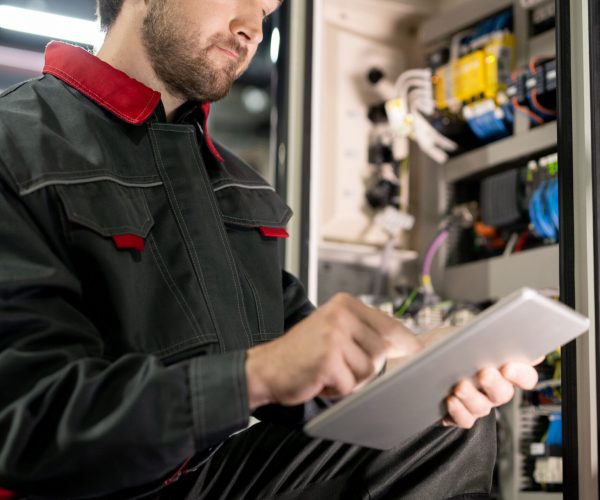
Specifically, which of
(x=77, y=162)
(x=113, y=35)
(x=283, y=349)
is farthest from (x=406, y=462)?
(x=113, y=35)

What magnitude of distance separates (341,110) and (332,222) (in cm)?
41

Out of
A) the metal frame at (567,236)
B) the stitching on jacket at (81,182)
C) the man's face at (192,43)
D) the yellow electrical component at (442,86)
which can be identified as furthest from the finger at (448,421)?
the yellow electrical component at (442,86)

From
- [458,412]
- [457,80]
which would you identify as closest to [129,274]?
[458,412]

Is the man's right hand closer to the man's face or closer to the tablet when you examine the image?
the tablet

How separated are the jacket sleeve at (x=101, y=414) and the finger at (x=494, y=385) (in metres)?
0.33

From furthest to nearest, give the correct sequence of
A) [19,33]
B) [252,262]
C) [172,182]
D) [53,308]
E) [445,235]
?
1. [445,235]
2. [19,33]
3. [252,262]
4. [172,182]
5. [53,308]

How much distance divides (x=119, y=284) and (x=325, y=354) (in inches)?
16.1

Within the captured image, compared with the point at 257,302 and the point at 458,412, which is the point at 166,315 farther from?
the point at 458,412

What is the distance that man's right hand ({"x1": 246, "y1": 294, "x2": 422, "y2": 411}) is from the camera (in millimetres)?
943

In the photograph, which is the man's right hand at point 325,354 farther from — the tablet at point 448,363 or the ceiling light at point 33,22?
the ceiling light at point 33,22

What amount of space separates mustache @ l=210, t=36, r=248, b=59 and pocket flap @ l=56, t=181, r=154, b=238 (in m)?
0.37

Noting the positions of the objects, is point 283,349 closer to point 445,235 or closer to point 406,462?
point 406,462

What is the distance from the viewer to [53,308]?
1.09 metres

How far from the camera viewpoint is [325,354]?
0.94 metres
